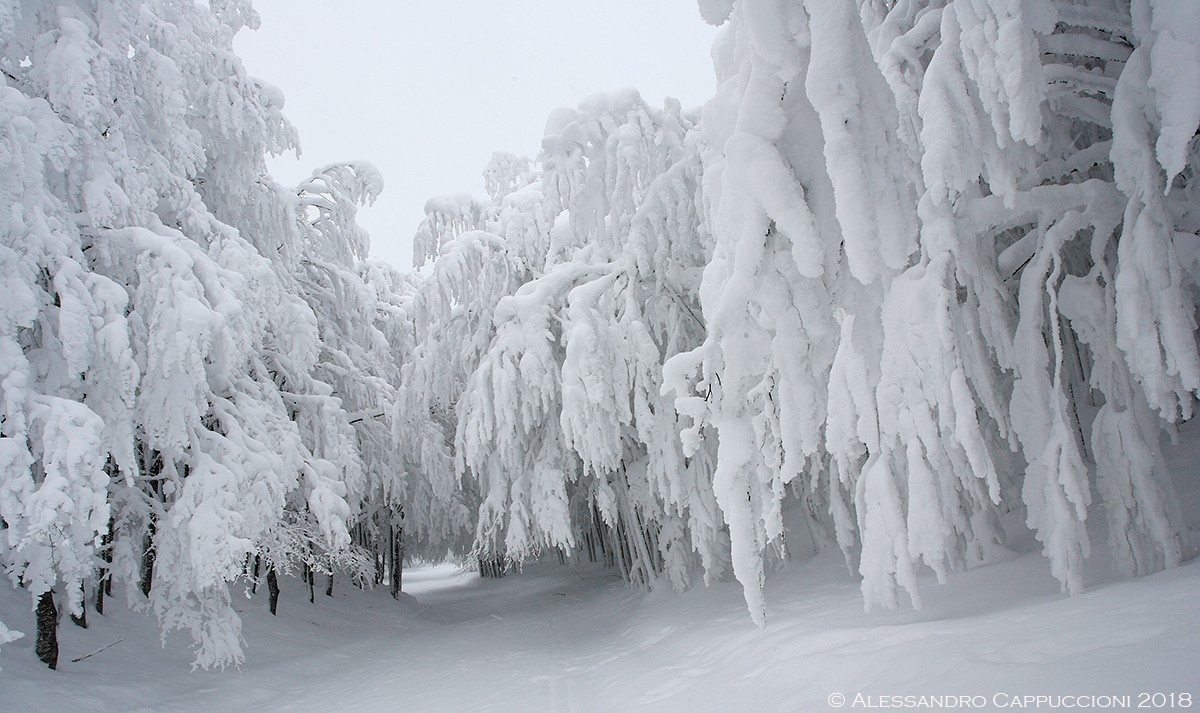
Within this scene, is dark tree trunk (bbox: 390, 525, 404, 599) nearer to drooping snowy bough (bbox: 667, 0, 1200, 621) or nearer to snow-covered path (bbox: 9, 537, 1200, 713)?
snow-covered path (bbox: 9, 537, 1200, 713)

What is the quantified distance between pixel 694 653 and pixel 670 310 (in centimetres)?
365

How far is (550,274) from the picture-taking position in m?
7.80

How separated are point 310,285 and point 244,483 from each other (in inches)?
206

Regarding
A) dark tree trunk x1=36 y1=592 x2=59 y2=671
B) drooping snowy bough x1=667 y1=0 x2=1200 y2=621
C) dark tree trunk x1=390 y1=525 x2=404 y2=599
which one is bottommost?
dark tree trunk x1=390 y1=525 x2=404 y2=599

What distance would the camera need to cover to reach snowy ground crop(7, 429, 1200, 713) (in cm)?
219

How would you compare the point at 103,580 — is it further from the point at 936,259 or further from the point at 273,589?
the point at 936,259

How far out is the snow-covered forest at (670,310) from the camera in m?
2.59

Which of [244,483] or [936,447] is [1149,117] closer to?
[936,447]

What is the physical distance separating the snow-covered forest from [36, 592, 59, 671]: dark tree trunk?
0.03m

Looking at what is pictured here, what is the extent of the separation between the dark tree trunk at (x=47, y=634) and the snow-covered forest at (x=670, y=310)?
0.03 metres

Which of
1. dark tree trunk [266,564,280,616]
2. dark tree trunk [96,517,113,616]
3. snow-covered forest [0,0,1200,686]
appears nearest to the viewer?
snow-covered forest [0,0,1200,686]

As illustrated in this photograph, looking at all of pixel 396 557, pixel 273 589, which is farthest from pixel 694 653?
pixel 396 557

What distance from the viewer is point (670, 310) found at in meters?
7.34

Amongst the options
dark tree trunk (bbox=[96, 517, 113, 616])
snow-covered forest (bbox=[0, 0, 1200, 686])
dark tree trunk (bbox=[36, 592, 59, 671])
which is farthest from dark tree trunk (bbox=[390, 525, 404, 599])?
dark tree trunk (bbox=[36, 592, 59, 671])
